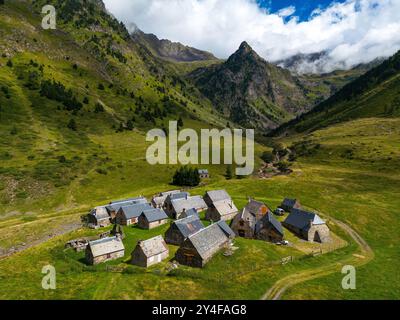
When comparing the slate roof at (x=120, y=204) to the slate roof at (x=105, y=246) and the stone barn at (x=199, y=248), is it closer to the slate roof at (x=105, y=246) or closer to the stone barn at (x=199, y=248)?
the slate roof at (x=105, y=246)

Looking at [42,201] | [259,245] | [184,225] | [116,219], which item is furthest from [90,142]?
[259,245]

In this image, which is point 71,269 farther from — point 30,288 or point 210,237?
point 210,237

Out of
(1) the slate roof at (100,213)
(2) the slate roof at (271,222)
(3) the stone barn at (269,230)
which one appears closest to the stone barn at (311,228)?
(2) the slate roof at (271,222)

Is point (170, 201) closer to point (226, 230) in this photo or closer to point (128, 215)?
point (128, 215)

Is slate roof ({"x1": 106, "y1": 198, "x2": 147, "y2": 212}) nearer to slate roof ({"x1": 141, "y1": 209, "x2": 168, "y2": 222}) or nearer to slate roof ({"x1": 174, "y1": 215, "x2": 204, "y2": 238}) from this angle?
slate roof ({"x1": 141, "y1": 209, "x2": 168, "y2": 222})

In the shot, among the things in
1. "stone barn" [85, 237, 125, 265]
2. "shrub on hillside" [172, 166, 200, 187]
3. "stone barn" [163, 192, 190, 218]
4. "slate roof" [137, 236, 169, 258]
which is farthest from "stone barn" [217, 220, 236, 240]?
"shrub on hillside" [172, 166, 200, 187]

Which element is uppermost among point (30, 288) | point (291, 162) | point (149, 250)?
point (291, 162)
